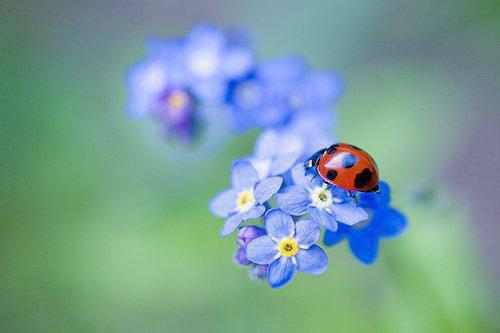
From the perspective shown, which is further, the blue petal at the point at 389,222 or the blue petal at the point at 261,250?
the blue petal at the point at 389,222

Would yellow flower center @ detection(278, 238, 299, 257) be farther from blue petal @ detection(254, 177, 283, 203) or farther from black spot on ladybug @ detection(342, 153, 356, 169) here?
black spot on ladybug @ detection(342, 153, 356, 169)

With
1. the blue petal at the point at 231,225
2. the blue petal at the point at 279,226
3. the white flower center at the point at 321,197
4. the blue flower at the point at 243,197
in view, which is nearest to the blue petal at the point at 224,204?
the blue flower at the point at 243,197

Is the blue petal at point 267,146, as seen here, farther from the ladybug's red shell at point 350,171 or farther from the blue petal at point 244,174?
the ladybug's red shell at point 350,171

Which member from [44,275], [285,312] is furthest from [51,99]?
[285,312]

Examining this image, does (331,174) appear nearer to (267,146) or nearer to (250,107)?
(267,146)

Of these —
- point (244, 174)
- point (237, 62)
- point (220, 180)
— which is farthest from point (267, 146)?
point (220, 180)

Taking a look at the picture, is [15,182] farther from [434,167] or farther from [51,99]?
[434,167]

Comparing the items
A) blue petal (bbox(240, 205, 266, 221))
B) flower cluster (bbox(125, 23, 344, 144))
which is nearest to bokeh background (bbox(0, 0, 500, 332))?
flower cluster (bbox(125, 23, 344, 144))
